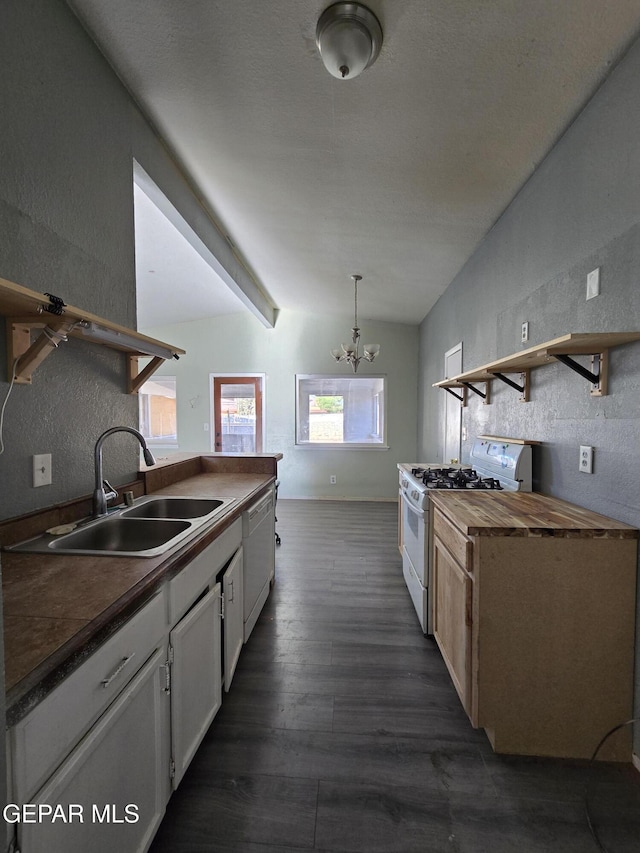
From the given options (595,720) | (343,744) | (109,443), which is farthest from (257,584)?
(595,720)

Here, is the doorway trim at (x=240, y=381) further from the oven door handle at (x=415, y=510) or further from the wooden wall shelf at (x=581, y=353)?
the wooden wall shelf at (x=581, y=353)

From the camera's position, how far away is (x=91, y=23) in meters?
1.60

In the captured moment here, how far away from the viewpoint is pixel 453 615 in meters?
1.73

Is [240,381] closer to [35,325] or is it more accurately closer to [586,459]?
[35,325]

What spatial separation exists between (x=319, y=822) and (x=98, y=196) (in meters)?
2.60

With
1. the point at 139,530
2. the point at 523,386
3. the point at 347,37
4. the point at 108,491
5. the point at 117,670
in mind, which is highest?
the point at 347,37

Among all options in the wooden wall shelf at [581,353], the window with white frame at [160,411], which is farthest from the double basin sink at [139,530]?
the window with white frame at [160,411]

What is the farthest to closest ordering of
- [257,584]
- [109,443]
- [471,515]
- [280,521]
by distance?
[280,521] < [257,584] < [109,443] < [471,515]

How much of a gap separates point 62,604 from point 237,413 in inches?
209

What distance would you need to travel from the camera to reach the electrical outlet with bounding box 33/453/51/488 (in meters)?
1.38

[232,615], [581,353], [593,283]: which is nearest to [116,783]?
[232,615]

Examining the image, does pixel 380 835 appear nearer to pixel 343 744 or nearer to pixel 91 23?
pixel 343 744

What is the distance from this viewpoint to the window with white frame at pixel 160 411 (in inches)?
239

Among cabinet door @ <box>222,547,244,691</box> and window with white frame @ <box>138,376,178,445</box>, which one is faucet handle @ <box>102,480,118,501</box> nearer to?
cabinet door @ <box>222,547,244,691</box>
